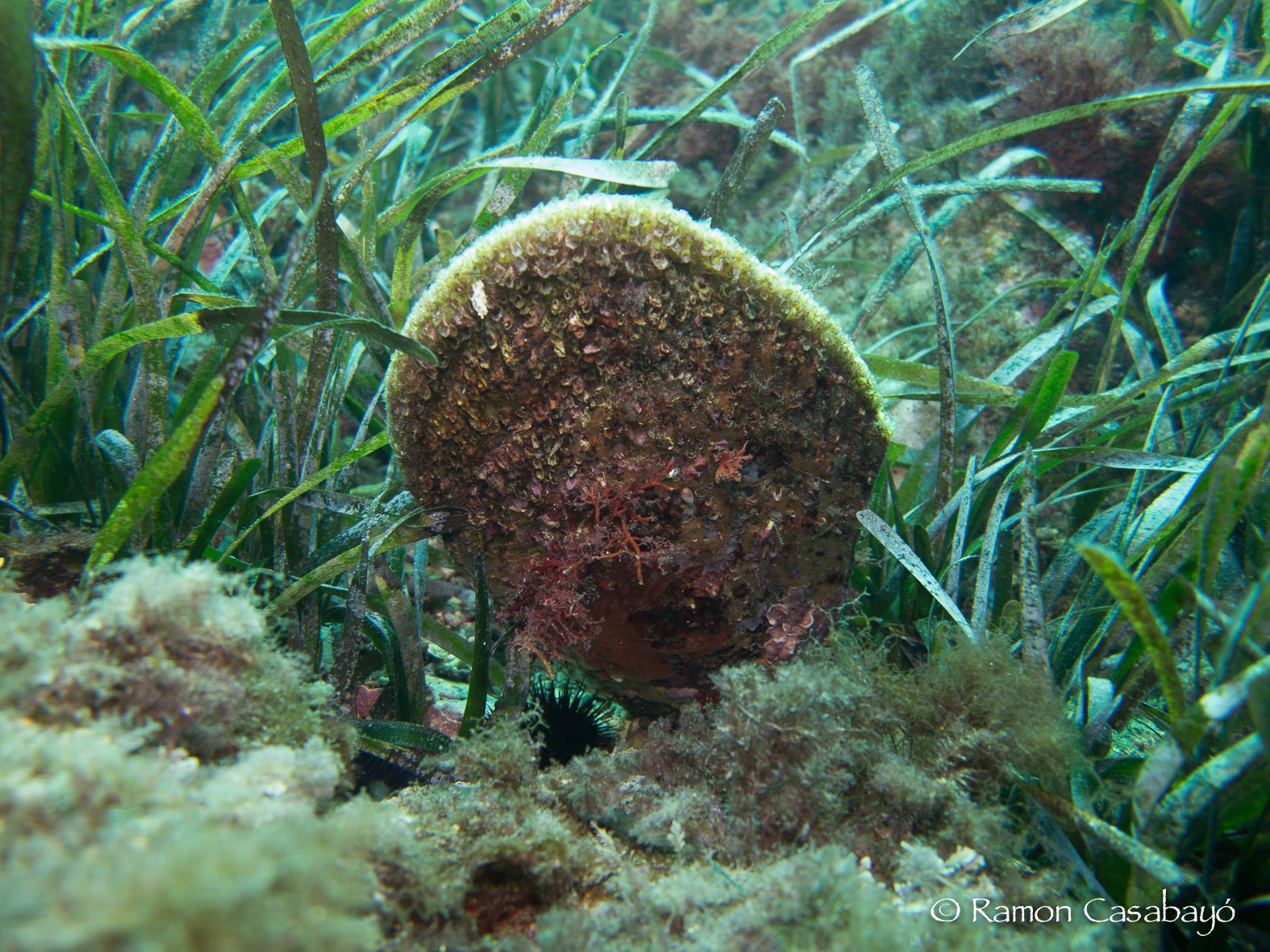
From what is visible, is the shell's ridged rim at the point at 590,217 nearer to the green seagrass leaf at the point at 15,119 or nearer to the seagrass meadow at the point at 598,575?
the seagrass meadow at the point at 598,575

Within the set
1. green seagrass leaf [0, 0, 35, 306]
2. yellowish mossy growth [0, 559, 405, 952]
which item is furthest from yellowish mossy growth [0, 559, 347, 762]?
green seagrass leaf [0, 0, 35, 306]

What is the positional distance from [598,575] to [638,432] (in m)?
0.47

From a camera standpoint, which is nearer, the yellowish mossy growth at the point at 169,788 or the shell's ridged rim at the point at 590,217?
the yellowish mossy growth at the point at 169,788

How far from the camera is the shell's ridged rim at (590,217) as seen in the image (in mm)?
1627

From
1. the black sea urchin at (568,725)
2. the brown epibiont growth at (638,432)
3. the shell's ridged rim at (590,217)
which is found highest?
the shell's ridged rim at (590,217)

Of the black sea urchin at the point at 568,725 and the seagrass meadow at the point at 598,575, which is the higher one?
the seagrass meadow at the point at 598,575

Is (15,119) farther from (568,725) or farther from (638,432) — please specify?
(568,725)

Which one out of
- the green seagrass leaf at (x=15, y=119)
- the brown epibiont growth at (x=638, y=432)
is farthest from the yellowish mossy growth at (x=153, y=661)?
the green seagrass leaf at (x=15, y=119)

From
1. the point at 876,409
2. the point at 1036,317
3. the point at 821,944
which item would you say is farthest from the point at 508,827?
the point at 1036,317

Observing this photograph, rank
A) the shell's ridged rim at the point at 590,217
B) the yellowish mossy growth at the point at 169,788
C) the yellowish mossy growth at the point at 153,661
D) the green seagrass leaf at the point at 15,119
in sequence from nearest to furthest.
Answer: the yellowish mossy growth at the point at 169,788, the yellowish mossy growth at the point at 153,661, the green seagrass leaf at the point at 15,119, the shell's ridged rim at the point at 590,217

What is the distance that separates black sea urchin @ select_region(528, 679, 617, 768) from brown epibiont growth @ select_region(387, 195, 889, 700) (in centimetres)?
23

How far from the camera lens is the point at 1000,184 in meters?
2.77

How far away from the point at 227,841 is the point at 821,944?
1091 mm

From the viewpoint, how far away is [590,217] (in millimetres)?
1622
